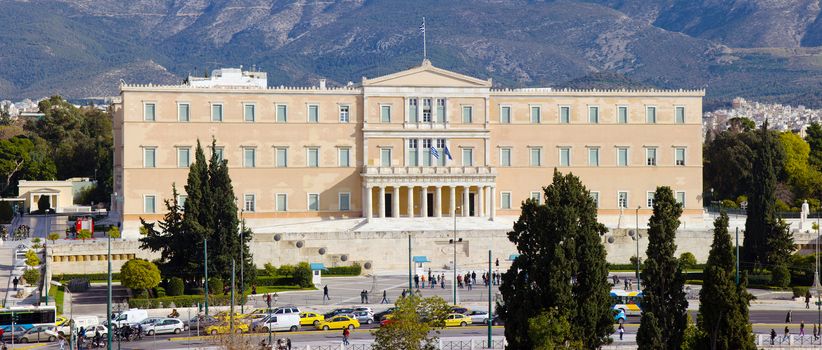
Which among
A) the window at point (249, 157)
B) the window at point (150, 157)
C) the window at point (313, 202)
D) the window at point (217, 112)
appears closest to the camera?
the window at point (150, 157)

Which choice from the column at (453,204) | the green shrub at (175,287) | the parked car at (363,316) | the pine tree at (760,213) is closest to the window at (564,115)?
the column at (453,204)

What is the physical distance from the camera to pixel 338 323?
6259 centimetres

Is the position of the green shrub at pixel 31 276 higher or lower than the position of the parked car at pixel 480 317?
higher

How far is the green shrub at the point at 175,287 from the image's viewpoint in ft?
232

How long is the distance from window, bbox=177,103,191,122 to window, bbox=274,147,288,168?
5.40 metres

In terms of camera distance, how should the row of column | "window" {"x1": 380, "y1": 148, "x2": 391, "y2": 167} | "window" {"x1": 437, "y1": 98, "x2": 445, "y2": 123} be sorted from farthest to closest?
1. "window" {"x1": 437, "y1": 98, "x2": 445, "y2": 123}
2. "window" {"x1": 380, "y1": 148, "x2": 391, "y2": 167}
3. the row of column

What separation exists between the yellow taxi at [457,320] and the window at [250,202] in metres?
29.6

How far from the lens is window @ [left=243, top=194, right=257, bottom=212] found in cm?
9075

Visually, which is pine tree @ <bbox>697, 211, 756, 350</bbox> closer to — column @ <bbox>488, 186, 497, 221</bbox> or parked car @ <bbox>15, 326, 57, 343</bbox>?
parked car @ <bbox>15, 326, 57, 343</bbox>

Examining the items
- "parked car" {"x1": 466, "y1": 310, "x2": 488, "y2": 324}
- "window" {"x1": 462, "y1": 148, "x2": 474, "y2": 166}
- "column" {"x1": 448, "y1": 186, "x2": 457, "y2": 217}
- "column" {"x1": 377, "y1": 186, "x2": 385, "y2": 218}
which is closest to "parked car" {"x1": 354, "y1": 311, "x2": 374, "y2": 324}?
"parked car" {"x1": 466, "y1": 310, "x2": 488, "y2": 324}

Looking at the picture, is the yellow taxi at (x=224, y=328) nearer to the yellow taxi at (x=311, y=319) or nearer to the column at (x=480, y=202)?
the yellow taxi at (x=311, y=319)

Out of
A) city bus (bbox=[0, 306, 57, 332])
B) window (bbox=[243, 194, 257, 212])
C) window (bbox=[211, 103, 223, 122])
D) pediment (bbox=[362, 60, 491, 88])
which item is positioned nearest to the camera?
city bus (bbox=[0, 306, 57, 332])

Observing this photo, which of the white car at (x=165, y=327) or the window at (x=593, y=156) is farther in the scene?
the window at (x=593, y=156)

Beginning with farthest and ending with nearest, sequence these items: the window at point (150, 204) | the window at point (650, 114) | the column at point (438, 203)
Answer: the window at point (650, 114) → the column at point (438, 203) → the window at point (150, 204)
